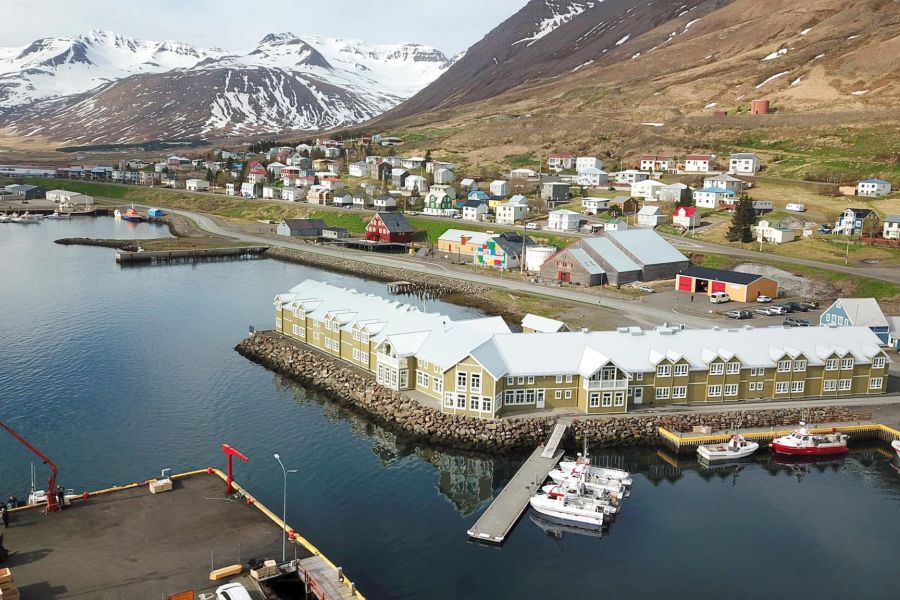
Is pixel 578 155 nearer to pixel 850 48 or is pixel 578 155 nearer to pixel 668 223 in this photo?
pixel 668 223

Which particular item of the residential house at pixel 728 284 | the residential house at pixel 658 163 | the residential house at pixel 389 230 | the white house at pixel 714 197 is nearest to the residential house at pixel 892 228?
the residential house at pixel 728 284

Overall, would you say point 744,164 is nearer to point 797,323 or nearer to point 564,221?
point 564,221

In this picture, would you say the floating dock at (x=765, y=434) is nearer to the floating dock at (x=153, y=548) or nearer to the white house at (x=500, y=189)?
the floating dock at (x=153, y=548)

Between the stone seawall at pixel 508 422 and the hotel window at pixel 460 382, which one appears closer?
the stone seawall at pixel 508 422

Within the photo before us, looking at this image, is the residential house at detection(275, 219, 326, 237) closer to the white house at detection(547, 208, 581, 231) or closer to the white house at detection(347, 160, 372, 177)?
the white house at detection(547, 208, 581, 231)

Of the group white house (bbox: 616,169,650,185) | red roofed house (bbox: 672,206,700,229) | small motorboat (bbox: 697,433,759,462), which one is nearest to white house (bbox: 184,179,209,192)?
white house (bbox: 616,169,650,185)

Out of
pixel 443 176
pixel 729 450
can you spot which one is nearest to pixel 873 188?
pixel 443 176

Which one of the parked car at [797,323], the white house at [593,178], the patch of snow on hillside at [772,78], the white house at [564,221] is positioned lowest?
the parked car at [797,323]
